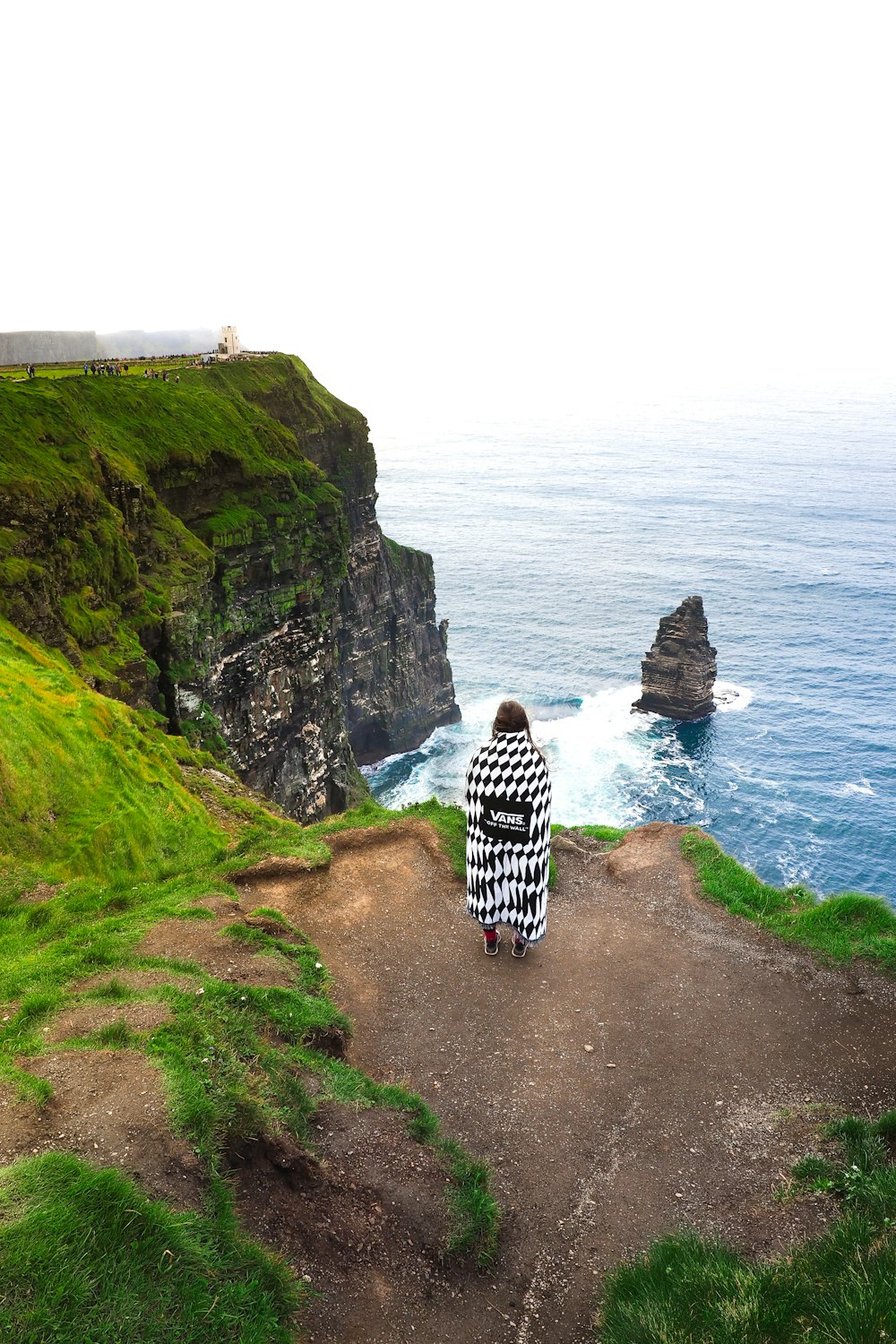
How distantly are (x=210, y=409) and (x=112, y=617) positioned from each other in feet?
49.3

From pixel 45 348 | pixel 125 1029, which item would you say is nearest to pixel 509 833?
pixel 125 1029

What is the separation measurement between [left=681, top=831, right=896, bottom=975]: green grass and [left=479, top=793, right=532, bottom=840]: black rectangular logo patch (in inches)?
216

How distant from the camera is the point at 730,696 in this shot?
69.9 metres

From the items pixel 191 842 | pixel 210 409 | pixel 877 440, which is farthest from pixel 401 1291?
pixel 877 440

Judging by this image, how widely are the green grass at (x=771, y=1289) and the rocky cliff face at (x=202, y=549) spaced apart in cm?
2195

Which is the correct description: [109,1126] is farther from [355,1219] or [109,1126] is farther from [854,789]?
[854,789]

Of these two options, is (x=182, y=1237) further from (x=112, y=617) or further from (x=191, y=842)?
(x=112, y=617)

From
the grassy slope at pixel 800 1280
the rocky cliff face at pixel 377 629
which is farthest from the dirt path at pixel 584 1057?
the rocky cliff face at pixel 377 629

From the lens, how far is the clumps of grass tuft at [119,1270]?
18.4 feet

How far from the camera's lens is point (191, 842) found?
57.2ft

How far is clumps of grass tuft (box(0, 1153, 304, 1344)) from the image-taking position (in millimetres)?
5617

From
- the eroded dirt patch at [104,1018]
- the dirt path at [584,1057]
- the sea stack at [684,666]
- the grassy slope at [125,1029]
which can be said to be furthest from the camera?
the sea stack at [684,666]

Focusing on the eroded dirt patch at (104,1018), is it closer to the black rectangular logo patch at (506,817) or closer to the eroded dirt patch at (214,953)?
the eroded dirt patch at (214,953)

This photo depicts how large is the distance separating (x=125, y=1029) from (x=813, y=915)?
11368 mm
